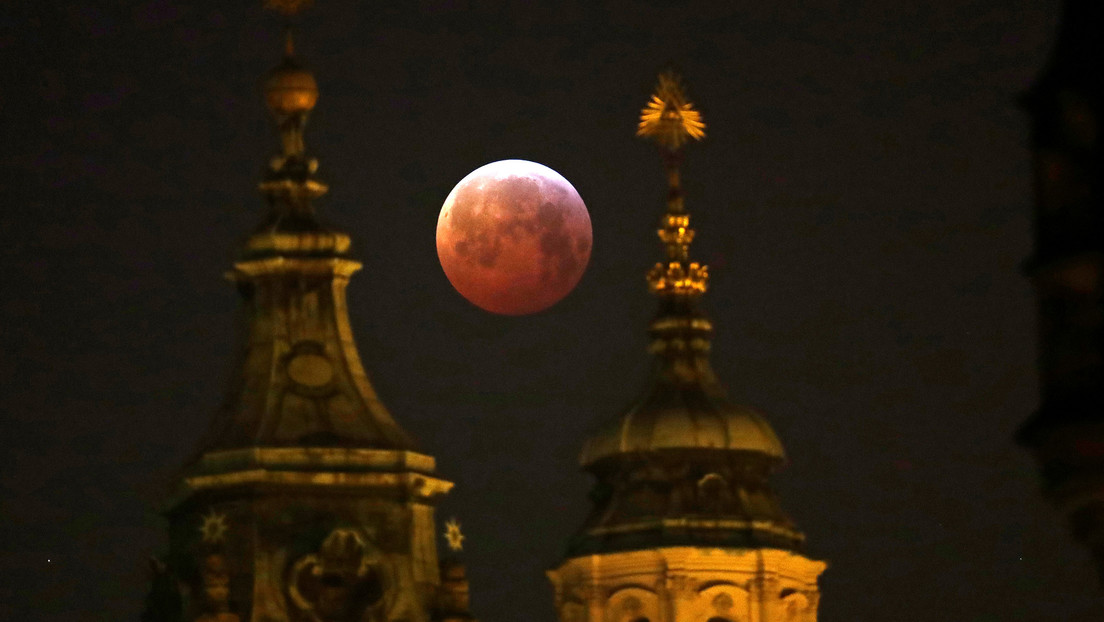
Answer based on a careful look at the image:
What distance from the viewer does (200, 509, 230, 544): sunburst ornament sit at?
137 ft

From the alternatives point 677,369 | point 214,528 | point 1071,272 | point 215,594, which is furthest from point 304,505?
point 677,369

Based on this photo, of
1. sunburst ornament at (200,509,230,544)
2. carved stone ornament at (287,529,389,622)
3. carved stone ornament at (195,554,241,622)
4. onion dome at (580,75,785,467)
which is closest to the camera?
carved stone ornament at (195,554,241,622)

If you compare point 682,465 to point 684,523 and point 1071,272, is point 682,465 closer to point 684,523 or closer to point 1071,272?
point 684,523

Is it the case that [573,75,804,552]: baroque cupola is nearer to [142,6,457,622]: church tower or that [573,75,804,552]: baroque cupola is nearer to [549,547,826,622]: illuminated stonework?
[549,547,826,622]: illuminated stonework

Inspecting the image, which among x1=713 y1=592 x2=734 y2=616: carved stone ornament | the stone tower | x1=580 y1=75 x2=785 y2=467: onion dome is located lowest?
the stone tower

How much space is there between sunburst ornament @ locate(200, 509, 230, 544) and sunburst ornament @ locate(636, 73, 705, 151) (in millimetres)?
46441

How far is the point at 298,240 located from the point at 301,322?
1.43 metres

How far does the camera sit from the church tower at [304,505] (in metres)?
41.5

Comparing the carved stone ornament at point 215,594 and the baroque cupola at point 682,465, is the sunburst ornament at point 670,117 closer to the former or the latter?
the baroque cupola at point 682,465

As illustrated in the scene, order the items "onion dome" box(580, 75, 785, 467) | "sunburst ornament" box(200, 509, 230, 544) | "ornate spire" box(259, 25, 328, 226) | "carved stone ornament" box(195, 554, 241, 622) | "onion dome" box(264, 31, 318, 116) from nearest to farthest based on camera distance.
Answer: "carved stone ornament" box(195, 554, 241, 622) < "sunburst ornament" box(200, 509, 230, 544) < "ornate spire" box(259, 25, 328, 226) < "onion dome" box(264, 31, 318, 116) < "onion dome" box(580, 75, 785, 467)

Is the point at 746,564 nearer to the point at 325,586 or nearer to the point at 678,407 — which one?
the point at 678,407

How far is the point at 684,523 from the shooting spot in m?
78.8

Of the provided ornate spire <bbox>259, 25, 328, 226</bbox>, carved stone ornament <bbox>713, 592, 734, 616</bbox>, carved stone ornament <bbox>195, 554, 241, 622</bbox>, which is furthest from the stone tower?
carved stone ornament <bbox>713, 592, 734, 616</bbox>

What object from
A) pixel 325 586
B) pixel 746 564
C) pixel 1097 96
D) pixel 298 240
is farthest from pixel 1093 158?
pixel 746 564
